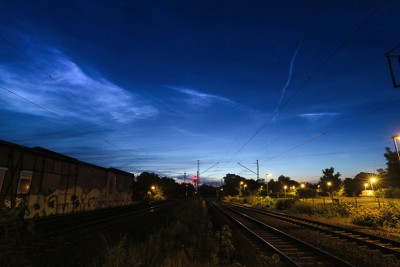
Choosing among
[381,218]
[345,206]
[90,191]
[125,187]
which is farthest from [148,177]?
[381,218]

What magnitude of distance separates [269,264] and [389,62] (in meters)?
9.22

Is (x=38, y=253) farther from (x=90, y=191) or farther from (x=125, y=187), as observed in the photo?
(x=125, y=187)

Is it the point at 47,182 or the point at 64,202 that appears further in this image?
the point at 64,202

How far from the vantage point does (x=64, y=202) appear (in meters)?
29.9

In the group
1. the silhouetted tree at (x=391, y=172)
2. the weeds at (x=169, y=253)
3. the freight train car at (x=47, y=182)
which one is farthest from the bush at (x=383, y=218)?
the silhouetted tree at (x=391, y=172)

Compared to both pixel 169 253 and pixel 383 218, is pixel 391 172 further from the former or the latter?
pixel 169 253

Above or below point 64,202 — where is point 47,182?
above

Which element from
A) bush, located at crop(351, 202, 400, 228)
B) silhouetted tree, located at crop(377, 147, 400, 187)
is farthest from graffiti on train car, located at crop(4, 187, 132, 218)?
silhouetted tree, located at crop(377, 147, 400, 187)

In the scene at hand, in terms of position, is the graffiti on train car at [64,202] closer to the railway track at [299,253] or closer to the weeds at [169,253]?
the weeds at [169,253]

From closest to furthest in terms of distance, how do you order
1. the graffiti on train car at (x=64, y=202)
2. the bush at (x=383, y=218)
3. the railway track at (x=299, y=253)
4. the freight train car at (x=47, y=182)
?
1. the railway track at (x=299, y=253)
2. the bush at (x=383, y=218)
3. the freight train car at (x=47, y=182)
4. the graffiti on train car at (x=64, y=202)

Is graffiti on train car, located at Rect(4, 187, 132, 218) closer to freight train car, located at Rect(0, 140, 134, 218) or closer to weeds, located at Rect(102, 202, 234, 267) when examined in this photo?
freight train car, located at Rect(0, 140, 134, 218)

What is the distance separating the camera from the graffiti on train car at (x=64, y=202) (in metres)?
Answer: 24.1

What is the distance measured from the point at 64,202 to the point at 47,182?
12.4 ft

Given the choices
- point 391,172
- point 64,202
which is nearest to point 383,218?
point 64,202
